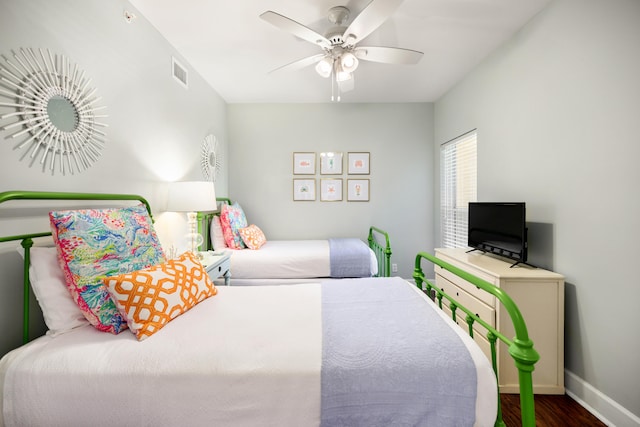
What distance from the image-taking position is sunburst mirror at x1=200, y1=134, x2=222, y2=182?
3.13 meters

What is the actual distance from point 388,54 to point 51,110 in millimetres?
2116

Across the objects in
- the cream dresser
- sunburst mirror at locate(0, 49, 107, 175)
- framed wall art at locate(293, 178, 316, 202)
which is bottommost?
the cream dresser

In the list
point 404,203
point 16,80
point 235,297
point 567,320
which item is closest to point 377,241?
point 404,203

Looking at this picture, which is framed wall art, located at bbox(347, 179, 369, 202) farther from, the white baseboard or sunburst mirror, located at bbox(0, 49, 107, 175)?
sunburst mirror, located at bbox(0, 49, 107, 175)

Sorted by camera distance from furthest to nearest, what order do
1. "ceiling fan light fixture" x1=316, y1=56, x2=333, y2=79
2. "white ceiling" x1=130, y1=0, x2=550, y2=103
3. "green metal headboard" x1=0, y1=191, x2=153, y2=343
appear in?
1. "ceiling fan light fixture" x1=316, y1=56, x2=333, y2=79
2. "white ceiling" x1=130, y1=0, x2=550, y2=103
3. "green metal headboard" x1=0, y1=191, x2=153, y2=343

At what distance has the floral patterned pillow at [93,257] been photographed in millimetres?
1155

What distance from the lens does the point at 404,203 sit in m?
4.06

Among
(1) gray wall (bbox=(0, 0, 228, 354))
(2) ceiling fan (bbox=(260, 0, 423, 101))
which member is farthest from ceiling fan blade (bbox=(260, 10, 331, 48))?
(1) gray wall (bbox=(0, 0, 228, 354))

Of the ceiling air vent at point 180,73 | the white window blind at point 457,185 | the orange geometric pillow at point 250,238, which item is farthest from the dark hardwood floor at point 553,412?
the ceiling air vent at point 180,73

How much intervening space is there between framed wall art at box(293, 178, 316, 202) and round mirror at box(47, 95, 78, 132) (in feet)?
8.89

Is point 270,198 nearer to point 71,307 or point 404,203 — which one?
point 404,203

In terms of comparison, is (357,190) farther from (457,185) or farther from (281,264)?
(281,264)

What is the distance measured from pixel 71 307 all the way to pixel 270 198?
9.62ft

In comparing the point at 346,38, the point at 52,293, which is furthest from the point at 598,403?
the point at 52,293
